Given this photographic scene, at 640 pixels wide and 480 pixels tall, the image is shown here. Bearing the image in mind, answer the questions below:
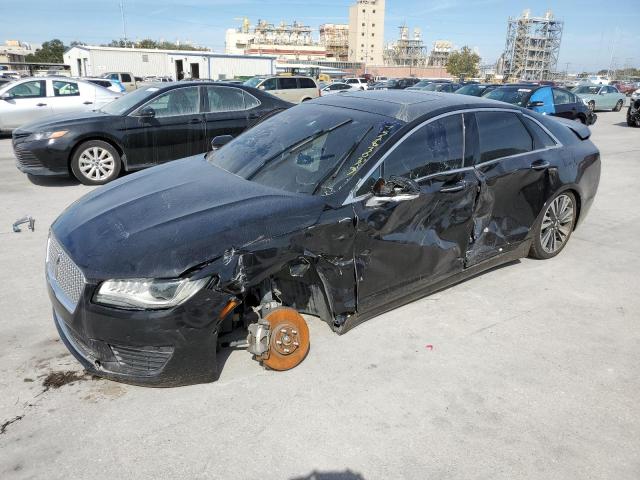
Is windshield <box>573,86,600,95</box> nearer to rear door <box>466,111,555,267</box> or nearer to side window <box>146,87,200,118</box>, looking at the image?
side window <box>146,87,200,118</box>

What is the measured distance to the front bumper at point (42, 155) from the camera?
6930mm

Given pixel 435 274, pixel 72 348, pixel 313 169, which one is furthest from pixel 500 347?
pixel 72 348

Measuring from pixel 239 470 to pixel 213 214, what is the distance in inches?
54.7

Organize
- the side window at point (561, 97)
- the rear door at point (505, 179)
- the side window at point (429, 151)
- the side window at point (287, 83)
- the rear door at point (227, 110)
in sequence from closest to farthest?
1. the side window at point (429, 151)
2. the rear door at point (505, 179)
3. the rear door at point (227, 110)
4. the side window at point (561, 97)
5. the side window at point (287, 83)

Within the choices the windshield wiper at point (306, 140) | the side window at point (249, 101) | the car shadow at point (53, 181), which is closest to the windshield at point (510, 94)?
the side window at point (249, 101)

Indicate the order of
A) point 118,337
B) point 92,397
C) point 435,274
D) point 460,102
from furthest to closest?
point 460,102
point 435,274
point 92,397
point 118,337

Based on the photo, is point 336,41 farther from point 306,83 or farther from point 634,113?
point 634,113

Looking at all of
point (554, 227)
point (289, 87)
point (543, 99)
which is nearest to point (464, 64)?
point (289, 87)

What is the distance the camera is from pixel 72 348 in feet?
9.18

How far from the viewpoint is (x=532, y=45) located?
432 feet

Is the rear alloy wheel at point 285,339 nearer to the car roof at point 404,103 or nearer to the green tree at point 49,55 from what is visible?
the car roof at point 404,103

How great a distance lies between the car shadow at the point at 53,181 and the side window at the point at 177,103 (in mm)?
1761

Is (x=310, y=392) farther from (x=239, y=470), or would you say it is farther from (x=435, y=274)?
(x=435, y=274)

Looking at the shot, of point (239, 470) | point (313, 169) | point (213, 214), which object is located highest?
point (313, 169)
